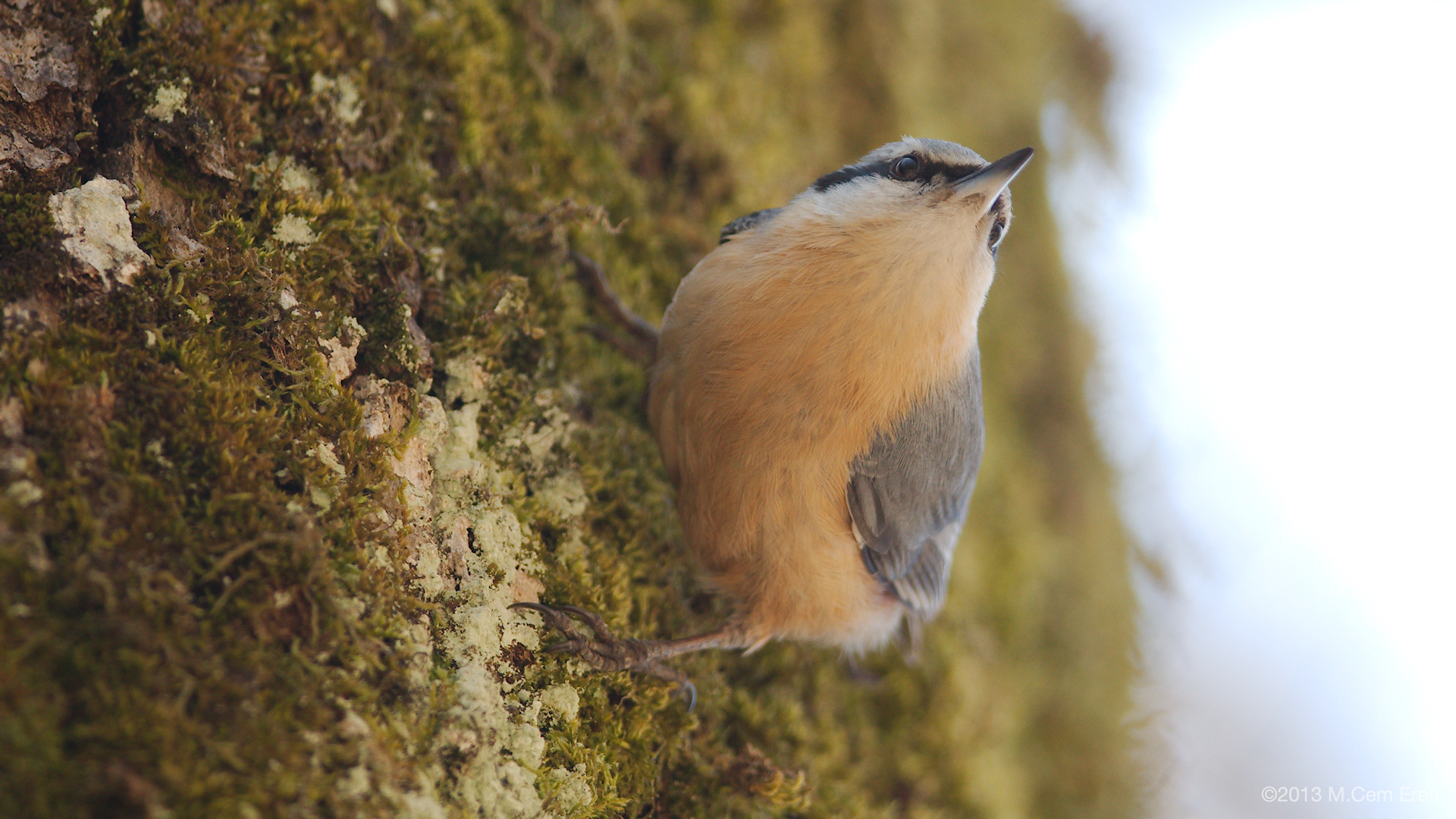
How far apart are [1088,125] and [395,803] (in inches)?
200

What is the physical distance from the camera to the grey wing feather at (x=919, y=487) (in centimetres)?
240

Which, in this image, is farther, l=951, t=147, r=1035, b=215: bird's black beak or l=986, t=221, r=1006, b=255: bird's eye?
l=986, t=221, r=1006, b=255: bird's eye

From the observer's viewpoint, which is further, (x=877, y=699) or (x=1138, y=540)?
(x=1138, y=540)

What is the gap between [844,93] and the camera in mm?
3979

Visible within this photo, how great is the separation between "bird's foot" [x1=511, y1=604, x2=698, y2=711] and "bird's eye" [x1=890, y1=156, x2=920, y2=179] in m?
1.42

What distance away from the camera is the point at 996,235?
244 centimetres

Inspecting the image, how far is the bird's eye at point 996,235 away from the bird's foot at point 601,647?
1420 mm

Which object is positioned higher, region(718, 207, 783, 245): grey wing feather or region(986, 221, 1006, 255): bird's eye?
region(718, 207, 783, 245): grey wing feather

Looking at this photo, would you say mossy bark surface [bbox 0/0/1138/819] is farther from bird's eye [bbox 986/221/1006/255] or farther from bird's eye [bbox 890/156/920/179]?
bird's eye [bbox 986/221/1006/255]

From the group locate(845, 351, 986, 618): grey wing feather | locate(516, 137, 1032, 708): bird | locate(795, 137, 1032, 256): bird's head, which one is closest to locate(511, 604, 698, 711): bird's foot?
locate(516, 137, 1032, 708): bird

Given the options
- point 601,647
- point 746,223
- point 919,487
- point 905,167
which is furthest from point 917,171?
point 601,647

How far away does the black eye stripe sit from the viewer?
228cm

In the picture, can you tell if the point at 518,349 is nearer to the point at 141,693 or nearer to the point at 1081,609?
the point at 141,693

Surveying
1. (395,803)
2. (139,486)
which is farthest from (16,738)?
(395,803)
